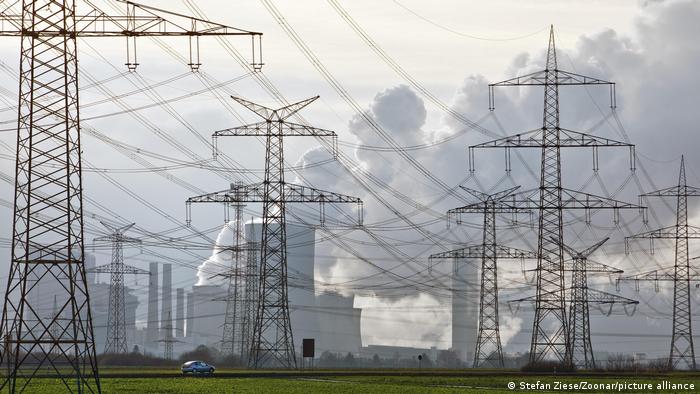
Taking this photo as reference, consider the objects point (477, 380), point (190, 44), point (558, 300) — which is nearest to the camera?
point (190, 44)

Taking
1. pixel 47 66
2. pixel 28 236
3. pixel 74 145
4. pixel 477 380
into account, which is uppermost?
pixel 47 66

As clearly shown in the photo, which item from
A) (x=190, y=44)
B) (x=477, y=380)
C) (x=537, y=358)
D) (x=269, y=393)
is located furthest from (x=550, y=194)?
(x=190, y=44)

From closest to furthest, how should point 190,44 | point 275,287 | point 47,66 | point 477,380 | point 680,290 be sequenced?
1. point 47,66
2. point 190,44
3. point 477,380
4. point 275,287
5. point 680,290

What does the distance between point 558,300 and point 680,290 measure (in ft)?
93.8

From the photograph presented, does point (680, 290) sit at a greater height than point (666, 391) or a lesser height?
greater

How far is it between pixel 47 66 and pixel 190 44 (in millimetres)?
6806

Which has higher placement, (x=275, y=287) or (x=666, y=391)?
(x=275, y=287)

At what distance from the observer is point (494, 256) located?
12338 cm

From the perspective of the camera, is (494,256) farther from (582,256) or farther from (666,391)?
(666,391)

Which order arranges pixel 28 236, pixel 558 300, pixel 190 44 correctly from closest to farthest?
pixel 28 236, pixel 190 44, pixel 558 300

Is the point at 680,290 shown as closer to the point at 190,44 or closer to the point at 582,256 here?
the point at 582,256

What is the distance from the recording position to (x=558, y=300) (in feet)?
319

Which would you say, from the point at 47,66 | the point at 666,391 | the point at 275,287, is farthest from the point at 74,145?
the point at 275,287

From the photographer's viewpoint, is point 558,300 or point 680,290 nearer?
point 558,300
